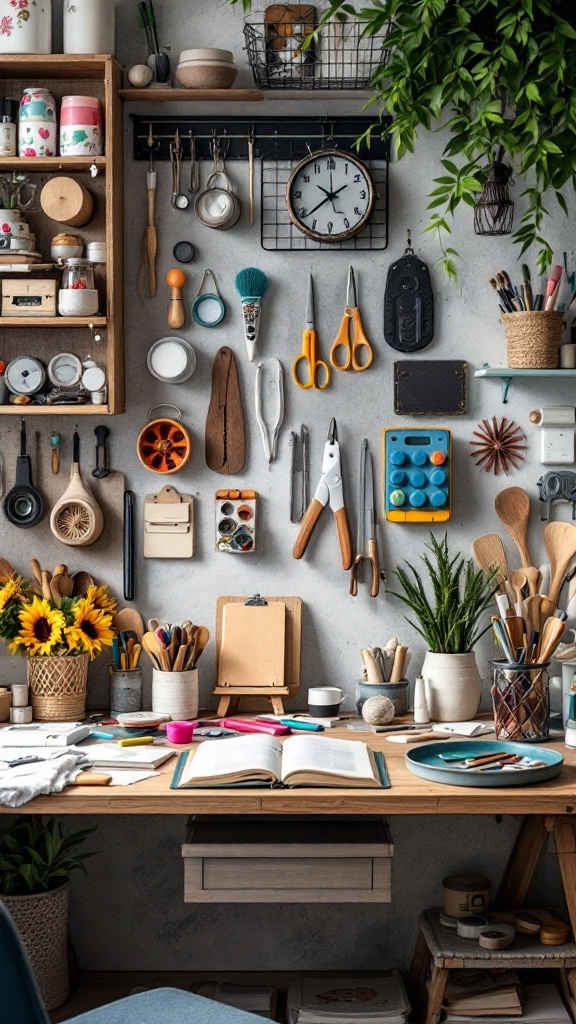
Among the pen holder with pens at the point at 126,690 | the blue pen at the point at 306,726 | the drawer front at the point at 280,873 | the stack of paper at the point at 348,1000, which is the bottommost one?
the stack of paper at the point at 348,1000

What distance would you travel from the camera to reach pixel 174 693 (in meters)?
2.67

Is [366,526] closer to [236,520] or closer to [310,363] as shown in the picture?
[236,520]

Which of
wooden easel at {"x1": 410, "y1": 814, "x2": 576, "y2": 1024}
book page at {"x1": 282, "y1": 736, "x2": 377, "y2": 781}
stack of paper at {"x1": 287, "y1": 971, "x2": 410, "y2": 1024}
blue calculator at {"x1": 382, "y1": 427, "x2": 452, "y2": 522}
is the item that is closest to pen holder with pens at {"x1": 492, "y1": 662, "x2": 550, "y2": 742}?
wooden easel at {"x1": 410, "y1": 814, "x2": 576, "y2": 1024}

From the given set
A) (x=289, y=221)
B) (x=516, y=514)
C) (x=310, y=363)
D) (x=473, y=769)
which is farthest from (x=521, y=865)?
(x=289, y=221)

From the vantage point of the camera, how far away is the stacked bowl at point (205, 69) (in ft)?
8.80

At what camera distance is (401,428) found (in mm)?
2838

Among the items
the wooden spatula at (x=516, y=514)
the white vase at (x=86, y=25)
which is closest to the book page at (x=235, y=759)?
the wooden spatula at (x=516, y=514)

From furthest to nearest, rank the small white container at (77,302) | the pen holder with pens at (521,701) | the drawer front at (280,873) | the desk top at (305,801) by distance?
the small white container at (77,302) → the pen holder with pens at (521,701) → the drawer front at (280,873) → the desk top at (305,801)

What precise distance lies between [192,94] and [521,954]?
2.10m

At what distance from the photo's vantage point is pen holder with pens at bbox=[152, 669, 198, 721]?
267 cm

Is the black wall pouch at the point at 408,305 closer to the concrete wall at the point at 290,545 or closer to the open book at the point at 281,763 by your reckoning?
the concrete wall at the point at 290,545

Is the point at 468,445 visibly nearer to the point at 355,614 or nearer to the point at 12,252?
the point at 355,614

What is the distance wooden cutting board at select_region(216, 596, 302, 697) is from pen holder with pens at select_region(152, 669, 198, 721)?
15 centimetres

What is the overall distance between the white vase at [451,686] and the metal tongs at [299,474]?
489 mm
